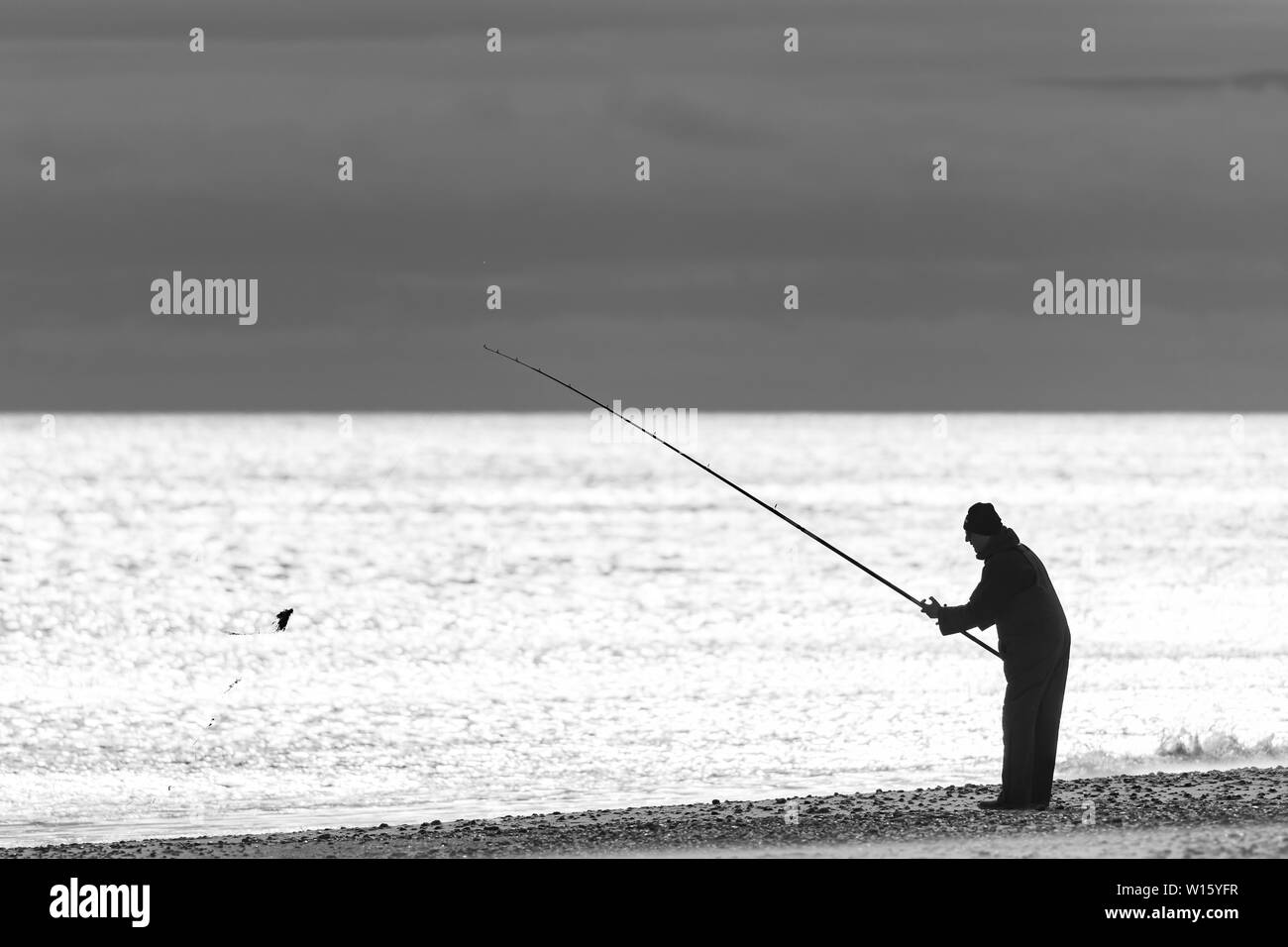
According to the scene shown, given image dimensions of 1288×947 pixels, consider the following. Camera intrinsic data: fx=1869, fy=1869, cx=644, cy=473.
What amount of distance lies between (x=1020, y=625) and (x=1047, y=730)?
28.3 inches

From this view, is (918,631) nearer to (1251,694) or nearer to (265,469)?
(1251,694)

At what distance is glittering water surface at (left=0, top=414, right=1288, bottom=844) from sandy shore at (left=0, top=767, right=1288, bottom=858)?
3.38m

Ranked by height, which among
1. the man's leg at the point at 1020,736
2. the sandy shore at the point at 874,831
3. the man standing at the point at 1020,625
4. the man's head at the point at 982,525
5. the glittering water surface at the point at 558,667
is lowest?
the glittering water surface at the point at 558,667

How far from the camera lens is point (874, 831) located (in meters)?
11.8

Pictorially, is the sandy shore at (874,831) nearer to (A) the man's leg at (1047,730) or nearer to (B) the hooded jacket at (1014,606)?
(A) the man's leg at (1047,730)

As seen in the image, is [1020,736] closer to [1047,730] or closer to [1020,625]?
[1047,730]

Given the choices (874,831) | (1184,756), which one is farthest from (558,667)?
(874,831)

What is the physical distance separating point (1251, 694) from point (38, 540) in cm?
6001

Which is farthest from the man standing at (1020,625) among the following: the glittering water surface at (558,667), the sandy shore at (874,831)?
the glittering water surface at (558,667)

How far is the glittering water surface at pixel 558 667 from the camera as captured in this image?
18859 millimetres

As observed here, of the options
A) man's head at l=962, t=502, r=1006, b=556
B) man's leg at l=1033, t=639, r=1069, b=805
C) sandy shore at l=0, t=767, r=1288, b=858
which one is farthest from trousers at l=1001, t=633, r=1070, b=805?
man's head at l=962, t=502, r=1006, b=556
